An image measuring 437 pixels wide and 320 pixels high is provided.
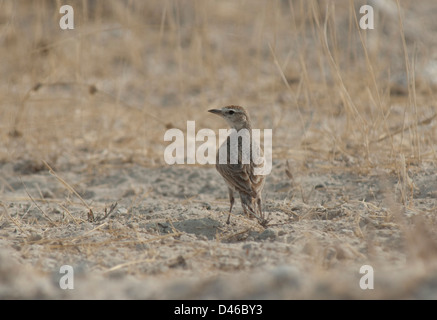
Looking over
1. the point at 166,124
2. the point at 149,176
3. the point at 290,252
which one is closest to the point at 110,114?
the point at 166,124

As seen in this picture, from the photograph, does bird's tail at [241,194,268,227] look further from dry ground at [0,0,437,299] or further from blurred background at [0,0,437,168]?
blurred background at [0,0,437,168]

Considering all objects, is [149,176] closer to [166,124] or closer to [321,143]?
[166,124]

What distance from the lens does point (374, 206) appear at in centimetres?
454

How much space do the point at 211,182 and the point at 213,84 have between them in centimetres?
298

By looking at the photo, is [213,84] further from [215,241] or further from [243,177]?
[215,241]

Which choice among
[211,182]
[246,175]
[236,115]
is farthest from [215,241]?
[211,182]

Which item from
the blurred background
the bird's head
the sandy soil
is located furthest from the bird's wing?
the blurred background

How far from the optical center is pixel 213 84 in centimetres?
861

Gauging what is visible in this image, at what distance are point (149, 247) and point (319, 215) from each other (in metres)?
1.33

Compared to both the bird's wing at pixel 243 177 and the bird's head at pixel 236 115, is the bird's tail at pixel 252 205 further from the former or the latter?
the bird's head at pixel 236 115

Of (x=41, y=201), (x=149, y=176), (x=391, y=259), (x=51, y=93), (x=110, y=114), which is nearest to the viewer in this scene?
(x=391, y=259)

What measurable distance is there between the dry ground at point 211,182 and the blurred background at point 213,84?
0.12 ft

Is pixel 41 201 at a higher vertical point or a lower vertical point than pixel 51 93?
lower

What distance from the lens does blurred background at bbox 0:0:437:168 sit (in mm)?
5691
